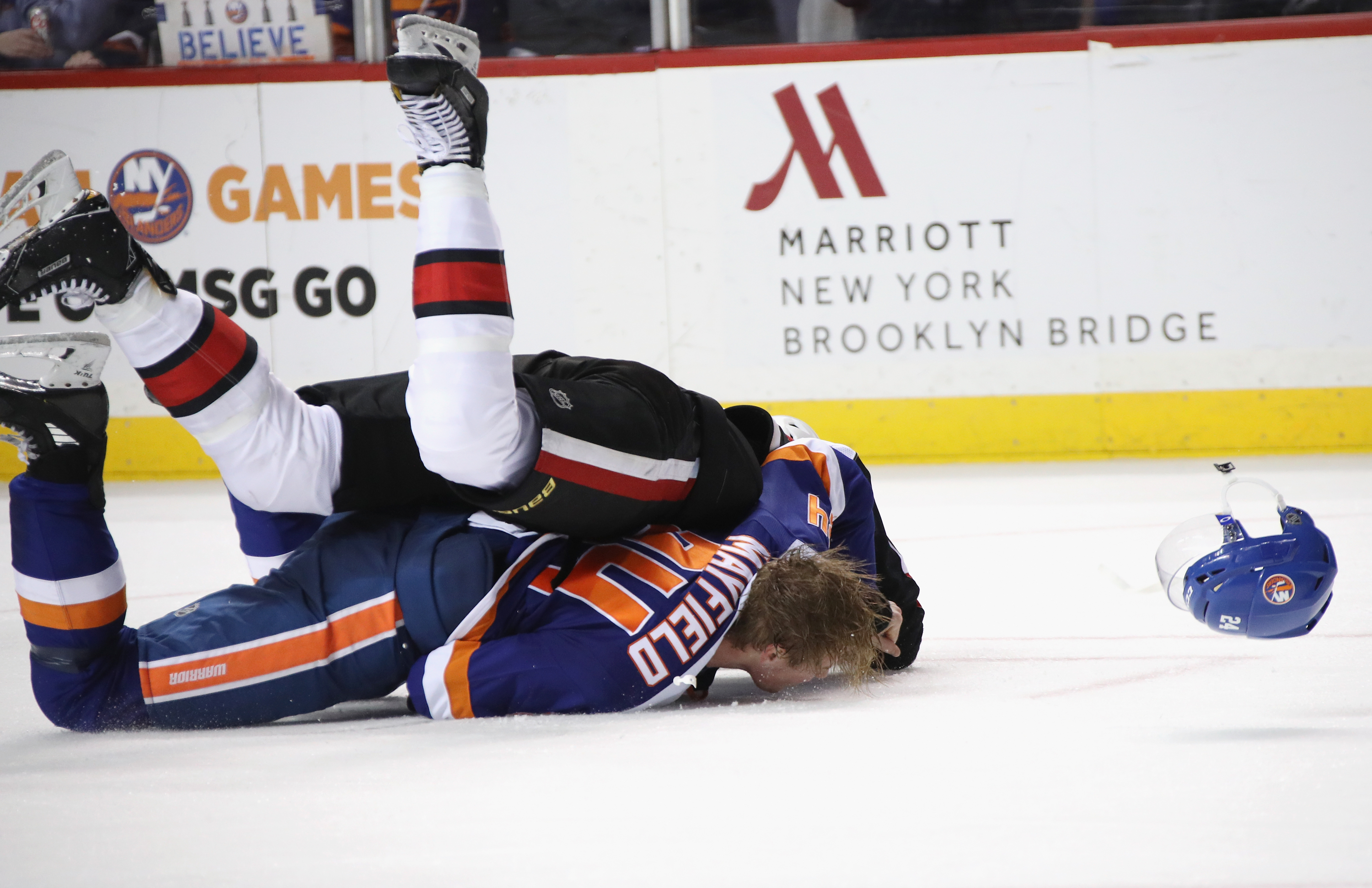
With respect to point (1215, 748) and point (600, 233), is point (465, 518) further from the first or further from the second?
point (600, 233)

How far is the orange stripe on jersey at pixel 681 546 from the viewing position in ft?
6.39

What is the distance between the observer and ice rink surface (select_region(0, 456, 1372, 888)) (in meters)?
1.18

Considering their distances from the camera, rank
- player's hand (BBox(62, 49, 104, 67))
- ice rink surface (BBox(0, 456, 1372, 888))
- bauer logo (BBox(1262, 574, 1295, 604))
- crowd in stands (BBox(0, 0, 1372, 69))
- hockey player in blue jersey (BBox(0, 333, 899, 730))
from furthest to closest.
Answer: player's hand (BBox(62, 49, 104, 67)) < crowd in stands (BBox(0, 0, 1372, 69)) < hockey player in blue jersey (BBox(0, 333, 899, 730)) < bauer logo (BBox(1262, 574, 1295, 604)) < ice rink surface (BBox(0, 456, 1372, 888))

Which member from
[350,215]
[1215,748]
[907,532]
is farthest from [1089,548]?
[350,215]

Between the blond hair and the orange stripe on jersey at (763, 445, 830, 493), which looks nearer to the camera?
the blond hair

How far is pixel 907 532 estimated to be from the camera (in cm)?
409

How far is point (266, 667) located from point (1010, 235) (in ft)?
15.9

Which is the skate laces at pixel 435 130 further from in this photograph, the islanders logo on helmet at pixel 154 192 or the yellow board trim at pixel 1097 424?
the islanders logo on helmet at pixel 154 192

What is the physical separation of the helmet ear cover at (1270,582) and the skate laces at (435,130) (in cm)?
113

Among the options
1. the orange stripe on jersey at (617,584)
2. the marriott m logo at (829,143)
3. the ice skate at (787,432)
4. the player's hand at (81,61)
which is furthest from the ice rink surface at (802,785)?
the player's hand at (81,61)

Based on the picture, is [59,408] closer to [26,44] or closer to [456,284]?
[456,284]

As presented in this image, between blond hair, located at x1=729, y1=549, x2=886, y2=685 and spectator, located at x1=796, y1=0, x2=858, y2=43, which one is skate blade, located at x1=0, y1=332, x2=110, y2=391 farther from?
spectator, located at x1=796, y1=0, x2=858, y2=43

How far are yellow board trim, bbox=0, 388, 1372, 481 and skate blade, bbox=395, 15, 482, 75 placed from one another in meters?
4.41

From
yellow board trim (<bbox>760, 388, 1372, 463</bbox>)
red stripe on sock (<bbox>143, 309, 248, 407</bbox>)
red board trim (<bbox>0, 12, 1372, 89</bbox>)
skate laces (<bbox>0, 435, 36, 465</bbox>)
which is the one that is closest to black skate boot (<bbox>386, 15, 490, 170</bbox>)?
red stripe on sock (<bbox>143, 309, 248, 407</bbox>)
